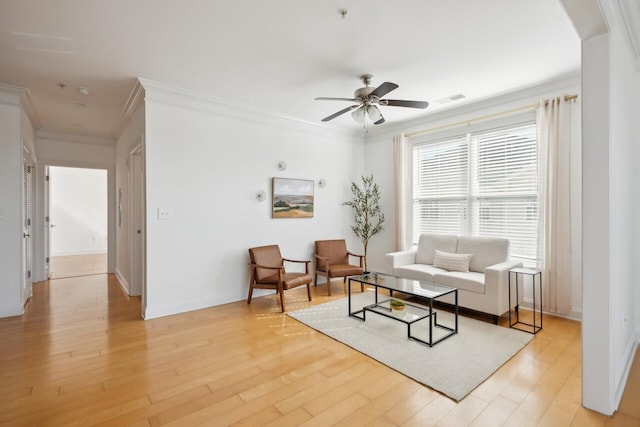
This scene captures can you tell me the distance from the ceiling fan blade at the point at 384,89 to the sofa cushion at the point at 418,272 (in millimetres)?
2370

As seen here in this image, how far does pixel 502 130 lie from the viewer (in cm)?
441

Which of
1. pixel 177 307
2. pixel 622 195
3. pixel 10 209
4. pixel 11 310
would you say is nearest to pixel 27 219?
pixel 10 209

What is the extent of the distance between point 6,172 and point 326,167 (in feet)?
14.7

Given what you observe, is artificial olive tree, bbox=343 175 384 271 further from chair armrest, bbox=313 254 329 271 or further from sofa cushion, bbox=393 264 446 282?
sofa cushion, bbox=393 264 446 282

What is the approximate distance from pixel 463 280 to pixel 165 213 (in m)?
3.82

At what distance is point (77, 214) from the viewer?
939 centimetres

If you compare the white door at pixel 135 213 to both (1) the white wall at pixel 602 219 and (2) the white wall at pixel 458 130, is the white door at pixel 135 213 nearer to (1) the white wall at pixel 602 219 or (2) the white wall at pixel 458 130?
(2) the white wall at pixel 458 130

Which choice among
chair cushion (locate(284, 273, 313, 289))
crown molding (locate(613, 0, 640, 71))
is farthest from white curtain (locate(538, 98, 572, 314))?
chair cushion (locate(284, 273, 313, 289))

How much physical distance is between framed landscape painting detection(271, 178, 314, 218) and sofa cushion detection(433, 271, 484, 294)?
94.0 inches

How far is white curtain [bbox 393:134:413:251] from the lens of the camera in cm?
555

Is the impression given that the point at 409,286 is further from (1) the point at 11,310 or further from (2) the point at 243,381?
(1) the point at 11,310

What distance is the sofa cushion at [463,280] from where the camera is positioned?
12.2 feet

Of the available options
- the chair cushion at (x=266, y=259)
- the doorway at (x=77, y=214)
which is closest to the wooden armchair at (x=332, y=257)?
the chair cushion at (x=266, y=259)

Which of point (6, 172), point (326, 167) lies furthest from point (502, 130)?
point (6, 172)
